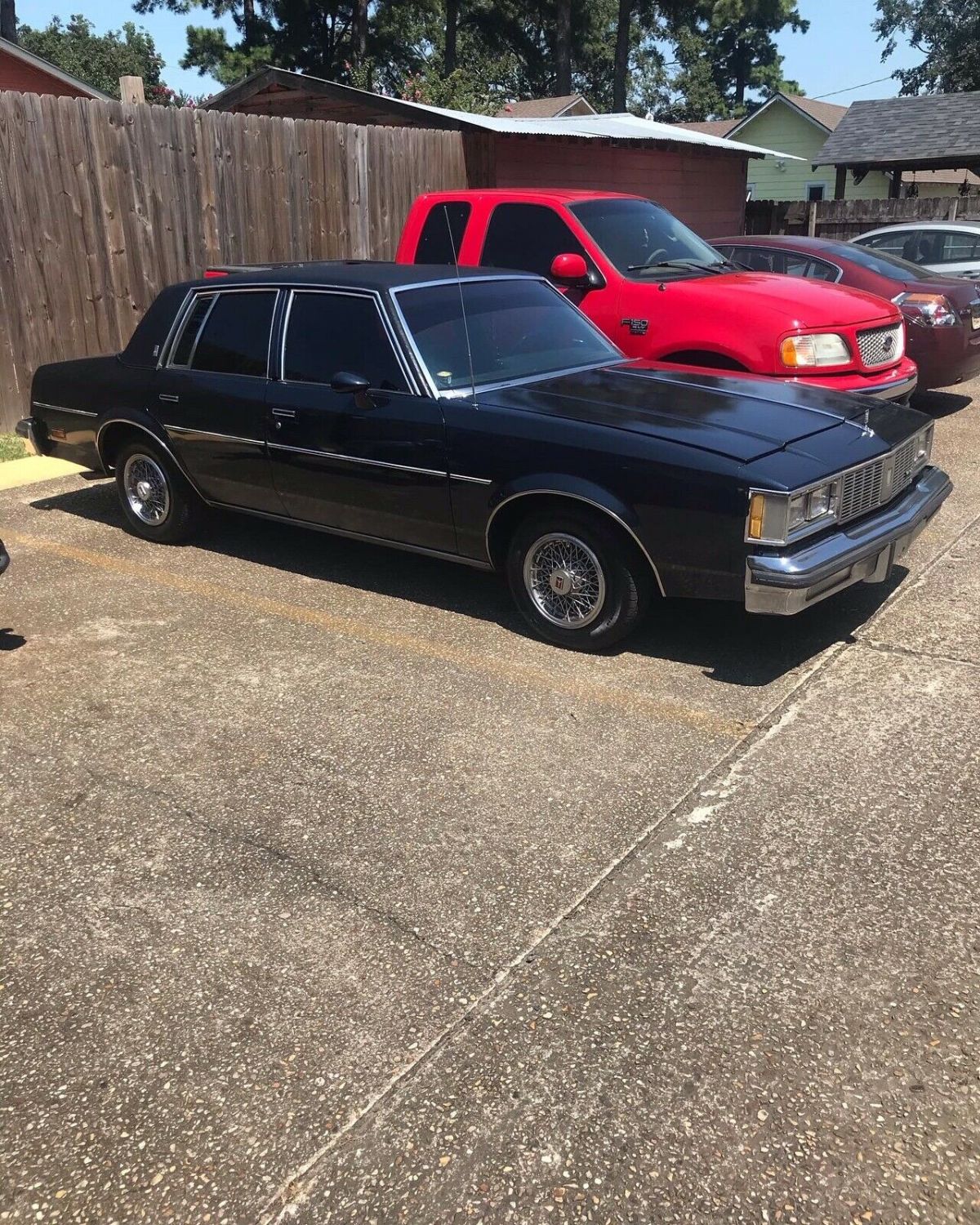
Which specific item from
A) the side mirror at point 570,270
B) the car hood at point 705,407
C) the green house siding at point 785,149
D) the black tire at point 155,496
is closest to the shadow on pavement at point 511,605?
the black tire at point 155,496

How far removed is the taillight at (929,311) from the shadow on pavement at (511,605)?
4782mm

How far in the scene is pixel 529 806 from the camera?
149 inches

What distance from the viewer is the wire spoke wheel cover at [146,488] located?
6629 mm

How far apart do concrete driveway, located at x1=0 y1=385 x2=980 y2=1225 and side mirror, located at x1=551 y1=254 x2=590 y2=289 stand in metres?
3.09

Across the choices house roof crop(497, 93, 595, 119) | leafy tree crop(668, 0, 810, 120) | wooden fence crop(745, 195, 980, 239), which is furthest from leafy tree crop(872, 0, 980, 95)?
wooden fence crop(745, 195, 980, 239)

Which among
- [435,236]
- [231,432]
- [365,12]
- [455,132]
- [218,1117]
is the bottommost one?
[218,1117]

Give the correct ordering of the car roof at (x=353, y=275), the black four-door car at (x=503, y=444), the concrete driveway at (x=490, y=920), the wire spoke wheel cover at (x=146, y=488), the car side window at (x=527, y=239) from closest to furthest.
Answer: the concrete driveway at (x=490, y=920) < the black four-door car at (x=503, y=444) < the car roof at (x=353, y=275) < the wire spoke wheel cover at (x=146, y=488) < the car side window at (x=527, y=239)

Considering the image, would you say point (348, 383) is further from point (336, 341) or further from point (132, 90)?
point (132, 90)

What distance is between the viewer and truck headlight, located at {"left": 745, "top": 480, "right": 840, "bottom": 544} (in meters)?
4.32

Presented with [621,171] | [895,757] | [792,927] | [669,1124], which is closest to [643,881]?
[792,927]

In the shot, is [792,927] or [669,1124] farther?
[792,927]

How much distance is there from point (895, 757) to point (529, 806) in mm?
1399

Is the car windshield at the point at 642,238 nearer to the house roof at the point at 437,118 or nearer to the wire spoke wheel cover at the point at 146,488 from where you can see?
the wire spoke wheel cover at the point at 146,488

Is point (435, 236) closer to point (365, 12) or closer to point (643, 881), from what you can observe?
point (643, 881)
